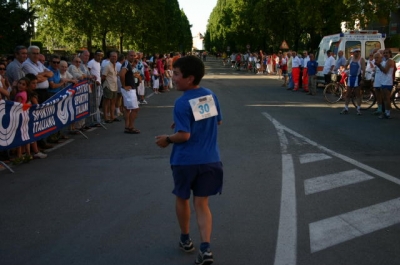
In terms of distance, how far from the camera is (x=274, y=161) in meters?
8.48

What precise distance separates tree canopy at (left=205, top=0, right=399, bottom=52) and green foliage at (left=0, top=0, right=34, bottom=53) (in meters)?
20.0

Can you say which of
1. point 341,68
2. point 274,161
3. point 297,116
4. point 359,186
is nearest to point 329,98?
point 341,68

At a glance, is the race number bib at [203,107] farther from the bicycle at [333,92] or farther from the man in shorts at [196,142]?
the bicycle at [333,92]

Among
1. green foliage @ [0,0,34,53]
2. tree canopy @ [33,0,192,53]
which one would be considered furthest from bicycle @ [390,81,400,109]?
tree canopy @ [33,0,192,53]

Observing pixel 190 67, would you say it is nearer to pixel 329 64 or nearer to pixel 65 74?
pixel 65 74

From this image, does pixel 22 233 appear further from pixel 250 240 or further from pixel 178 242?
pixel 250 240

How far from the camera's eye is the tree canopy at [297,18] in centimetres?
3378

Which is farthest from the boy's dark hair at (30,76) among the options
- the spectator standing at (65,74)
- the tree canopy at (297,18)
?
the tree canopy at (297,18)

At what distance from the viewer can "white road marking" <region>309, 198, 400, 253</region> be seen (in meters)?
4.91

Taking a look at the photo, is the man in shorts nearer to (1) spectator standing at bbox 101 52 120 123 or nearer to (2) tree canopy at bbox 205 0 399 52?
(1) spectator standing at bbox 101 52 120 123

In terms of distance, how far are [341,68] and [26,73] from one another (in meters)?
13.8

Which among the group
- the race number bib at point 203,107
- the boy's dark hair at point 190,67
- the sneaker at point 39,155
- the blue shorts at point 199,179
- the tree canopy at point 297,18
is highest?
the tree canopy at point 297,18

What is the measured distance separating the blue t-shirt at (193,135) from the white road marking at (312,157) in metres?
4.43

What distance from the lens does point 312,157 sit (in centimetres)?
878
